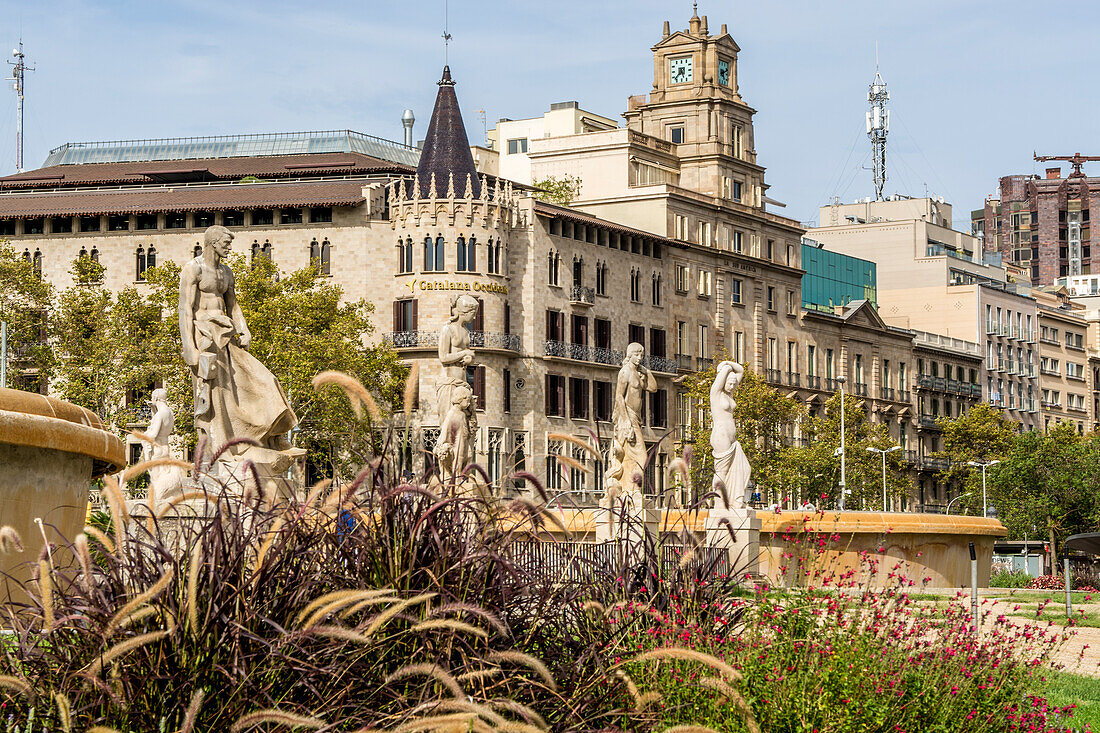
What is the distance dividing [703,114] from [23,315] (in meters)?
39.6

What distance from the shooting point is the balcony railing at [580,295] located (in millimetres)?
83438

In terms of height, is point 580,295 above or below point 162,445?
above

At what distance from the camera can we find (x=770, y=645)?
33.7 feet

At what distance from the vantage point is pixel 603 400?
85062 millimetres

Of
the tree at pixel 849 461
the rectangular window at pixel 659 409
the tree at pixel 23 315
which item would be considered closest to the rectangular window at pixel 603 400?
the rectangular window at pixel 659 409

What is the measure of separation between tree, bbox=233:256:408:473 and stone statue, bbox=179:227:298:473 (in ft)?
148

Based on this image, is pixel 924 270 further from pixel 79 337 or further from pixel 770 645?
pixel 770 645

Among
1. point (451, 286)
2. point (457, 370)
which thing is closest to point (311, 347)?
point (451, 286)

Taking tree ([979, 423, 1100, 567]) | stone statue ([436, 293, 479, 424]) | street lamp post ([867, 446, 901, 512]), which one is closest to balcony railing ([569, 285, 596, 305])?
street lamp post ([867, 446, 901, 512])

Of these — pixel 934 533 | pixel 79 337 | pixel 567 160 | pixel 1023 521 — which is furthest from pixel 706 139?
pixel 934 533

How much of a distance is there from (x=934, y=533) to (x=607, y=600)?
2132 cm

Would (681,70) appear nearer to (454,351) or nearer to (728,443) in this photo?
(454,351)

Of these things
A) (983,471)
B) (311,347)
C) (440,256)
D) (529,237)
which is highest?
(529,237)

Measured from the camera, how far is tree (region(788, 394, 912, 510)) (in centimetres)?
8662
